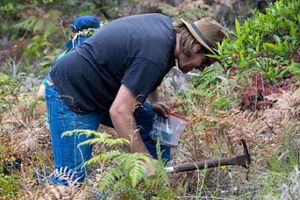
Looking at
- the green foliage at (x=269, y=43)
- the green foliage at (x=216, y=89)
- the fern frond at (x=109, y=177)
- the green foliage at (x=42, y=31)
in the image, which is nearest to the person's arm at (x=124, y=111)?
the fern frond at (x=109, y=177)

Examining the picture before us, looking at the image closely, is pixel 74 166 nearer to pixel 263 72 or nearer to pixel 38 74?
pixel 263 72

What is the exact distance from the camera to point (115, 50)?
4625mm

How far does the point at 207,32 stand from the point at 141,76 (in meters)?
0.67

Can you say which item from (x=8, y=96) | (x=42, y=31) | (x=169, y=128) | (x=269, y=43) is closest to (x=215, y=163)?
(x=169, y=128)

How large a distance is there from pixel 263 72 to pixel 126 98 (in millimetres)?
1443

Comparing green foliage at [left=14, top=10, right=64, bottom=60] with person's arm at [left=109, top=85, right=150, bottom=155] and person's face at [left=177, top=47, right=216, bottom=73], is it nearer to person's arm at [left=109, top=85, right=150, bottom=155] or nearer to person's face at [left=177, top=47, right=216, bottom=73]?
person's face at [left=177, top=47, right=216, bottom=73]

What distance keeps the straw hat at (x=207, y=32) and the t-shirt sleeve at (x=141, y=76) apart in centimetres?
42

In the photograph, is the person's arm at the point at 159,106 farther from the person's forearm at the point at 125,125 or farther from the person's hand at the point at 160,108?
the person's forearm at the point at 125,125

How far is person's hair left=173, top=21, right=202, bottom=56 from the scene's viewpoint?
4625mm

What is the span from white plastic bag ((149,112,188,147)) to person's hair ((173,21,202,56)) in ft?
2.29

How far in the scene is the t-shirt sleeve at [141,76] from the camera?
14.3ft

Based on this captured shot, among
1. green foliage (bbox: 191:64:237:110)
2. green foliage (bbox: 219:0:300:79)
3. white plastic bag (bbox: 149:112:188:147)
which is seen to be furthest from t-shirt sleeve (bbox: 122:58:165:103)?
green foliage (bbox: 191:64:237:110)

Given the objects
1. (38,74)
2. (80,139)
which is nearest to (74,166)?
(80,139)

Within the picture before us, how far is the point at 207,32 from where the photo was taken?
473 cm
